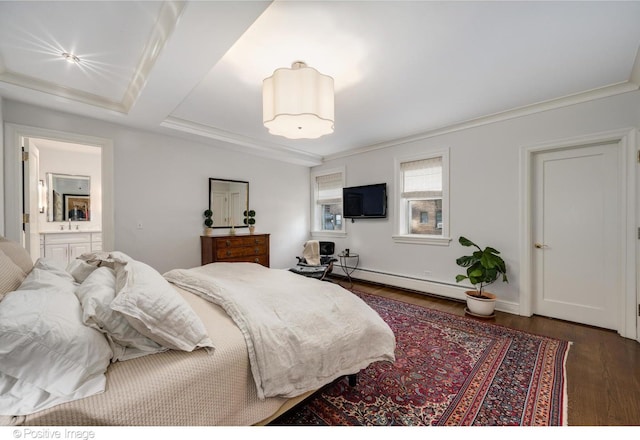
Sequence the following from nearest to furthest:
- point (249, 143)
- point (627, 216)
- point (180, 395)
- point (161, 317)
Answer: point (180, 395) < point (161, 317) < point (627, 216) < point (249, 143)

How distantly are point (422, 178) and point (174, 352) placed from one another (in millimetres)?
3951

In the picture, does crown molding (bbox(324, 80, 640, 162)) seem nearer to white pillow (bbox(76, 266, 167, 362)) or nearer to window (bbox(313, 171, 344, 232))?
window (bbox(313, 171, 344, 232))

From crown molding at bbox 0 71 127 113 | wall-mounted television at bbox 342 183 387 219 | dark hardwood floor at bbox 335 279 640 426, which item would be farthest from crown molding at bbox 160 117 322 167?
dark hardwood floor at bbox 335 279 640 426

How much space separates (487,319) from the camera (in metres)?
3.02

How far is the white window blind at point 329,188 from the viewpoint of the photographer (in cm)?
528

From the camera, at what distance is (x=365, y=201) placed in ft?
15.4

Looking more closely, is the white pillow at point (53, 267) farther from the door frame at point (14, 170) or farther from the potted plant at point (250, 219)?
the potted plant at point (250, 219)

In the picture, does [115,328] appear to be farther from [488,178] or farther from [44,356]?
[488,178]

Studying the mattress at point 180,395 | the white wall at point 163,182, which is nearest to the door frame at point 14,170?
the white wall at point 163,182

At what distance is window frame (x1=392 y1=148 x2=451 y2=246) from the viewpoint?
377 cm

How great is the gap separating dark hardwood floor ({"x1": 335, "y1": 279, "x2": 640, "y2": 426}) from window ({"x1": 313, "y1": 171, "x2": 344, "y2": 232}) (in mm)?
2752

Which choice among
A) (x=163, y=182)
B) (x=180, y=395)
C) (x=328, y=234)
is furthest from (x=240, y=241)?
(x=180, y=395)
